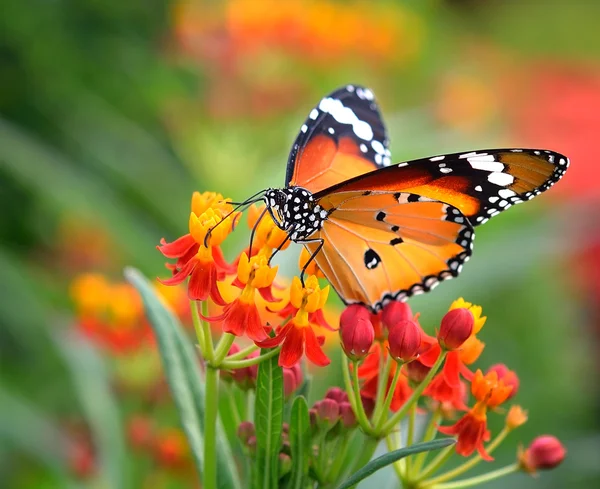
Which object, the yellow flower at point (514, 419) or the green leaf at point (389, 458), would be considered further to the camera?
the yellow flower at point (514, 419)

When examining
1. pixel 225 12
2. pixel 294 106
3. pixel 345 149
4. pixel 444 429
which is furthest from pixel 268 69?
pixel 444 429

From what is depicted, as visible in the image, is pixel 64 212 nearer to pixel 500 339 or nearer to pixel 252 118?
pixel 252 118

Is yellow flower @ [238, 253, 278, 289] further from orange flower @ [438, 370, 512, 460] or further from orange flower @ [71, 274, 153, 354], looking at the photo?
orange flower @ [71, 274, 153, 354]

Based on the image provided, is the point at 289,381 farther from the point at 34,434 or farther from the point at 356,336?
the point at 34,434

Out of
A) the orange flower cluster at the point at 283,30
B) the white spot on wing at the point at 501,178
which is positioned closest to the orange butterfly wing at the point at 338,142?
the white spot on wing at the point at 501,178

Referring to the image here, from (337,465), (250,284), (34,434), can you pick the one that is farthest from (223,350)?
(34,434)

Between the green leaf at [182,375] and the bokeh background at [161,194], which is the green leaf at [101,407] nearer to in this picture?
the bokeh background at [161,194]

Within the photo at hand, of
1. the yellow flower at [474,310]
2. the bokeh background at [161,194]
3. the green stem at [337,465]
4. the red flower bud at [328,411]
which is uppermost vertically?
the bokeh background at [161,194]
